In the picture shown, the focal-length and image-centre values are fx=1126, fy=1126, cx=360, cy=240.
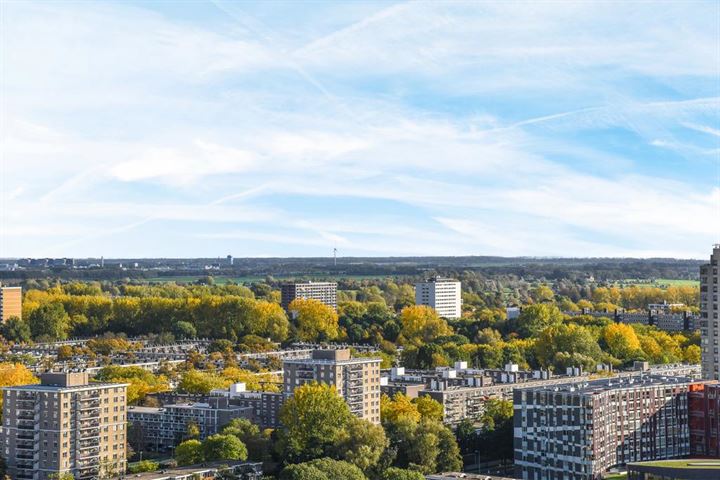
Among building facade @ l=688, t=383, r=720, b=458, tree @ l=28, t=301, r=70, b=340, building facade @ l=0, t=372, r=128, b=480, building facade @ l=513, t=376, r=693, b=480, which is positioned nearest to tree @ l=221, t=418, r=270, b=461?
building facade @ l=0, t=372, r=128, b=480

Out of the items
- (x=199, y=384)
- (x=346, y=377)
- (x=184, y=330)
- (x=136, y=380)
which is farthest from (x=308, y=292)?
(x=346, y=377)

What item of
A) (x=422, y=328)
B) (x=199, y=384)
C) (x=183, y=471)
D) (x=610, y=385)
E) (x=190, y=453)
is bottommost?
(x=183, y=471)

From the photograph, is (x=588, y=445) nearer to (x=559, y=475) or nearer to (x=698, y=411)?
(x=559, y=475)

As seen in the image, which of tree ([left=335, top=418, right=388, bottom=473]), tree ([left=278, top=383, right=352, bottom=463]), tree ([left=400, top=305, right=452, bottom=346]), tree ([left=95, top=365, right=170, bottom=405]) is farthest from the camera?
tree ([left=400, top=305, right=452, bottom=346])

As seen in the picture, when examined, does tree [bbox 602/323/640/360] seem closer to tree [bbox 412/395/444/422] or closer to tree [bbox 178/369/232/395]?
tree [bbox 412/395/444/422]

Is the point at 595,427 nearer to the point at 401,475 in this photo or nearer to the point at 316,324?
the point at 401,475

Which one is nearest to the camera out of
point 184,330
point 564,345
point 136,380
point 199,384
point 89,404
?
point 89,404

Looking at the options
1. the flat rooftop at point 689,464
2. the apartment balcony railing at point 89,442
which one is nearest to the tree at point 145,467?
the apartment balcony railing at point 89,442

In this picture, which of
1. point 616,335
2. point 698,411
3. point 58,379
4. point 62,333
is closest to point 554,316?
point 616,335
